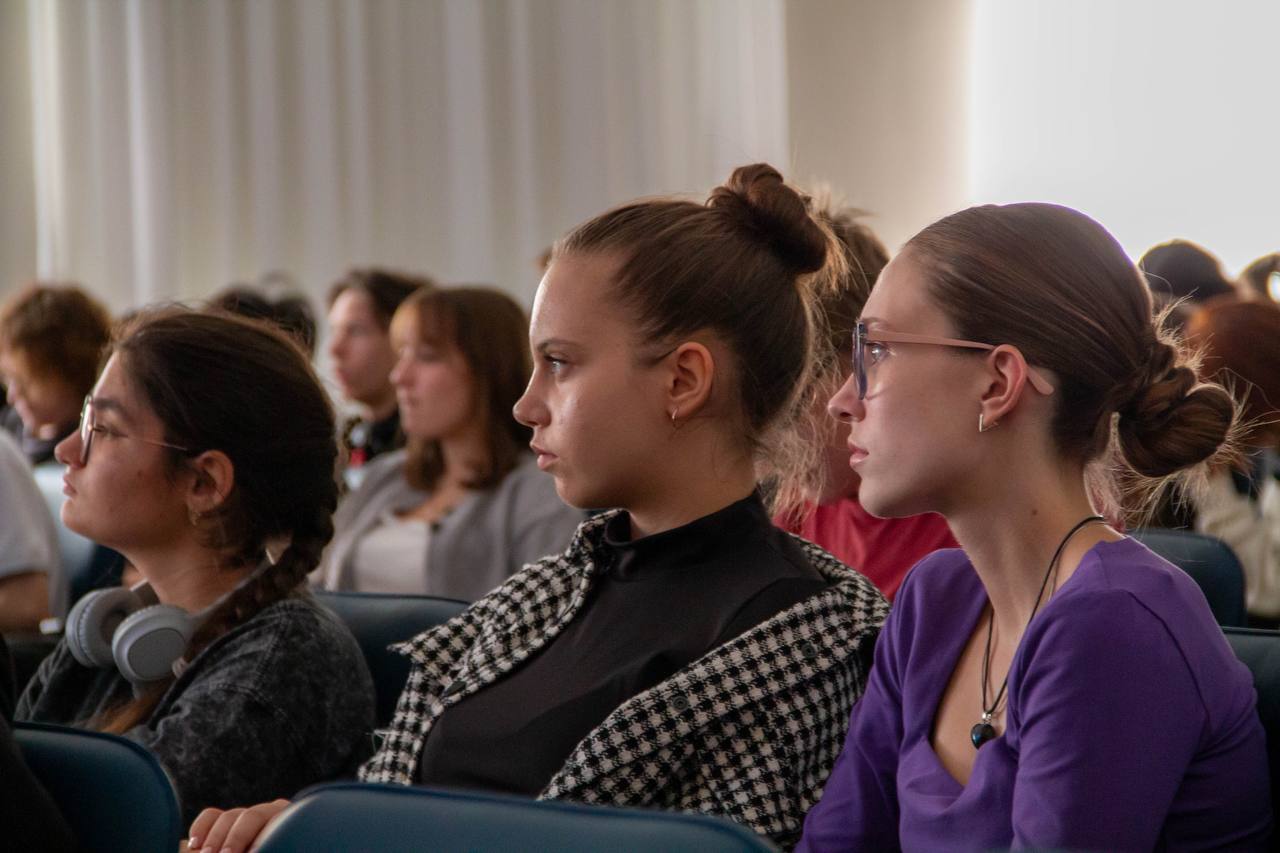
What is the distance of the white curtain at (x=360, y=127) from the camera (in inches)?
205

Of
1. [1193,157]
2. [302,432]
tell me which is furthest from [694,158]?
[302,432]

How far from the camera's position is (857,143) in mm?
5051

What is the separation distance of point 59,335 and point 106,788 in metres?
2.99

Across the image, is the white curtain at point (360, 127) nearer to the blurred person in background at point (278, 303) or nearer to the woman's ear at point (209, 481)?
the blurred person in background at point (278, 303)

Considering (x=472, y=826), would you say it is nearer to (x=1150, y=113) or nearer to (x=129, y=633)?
(x=129, y=633)

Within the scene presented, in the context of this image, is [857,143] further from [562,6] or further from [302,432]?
[302,432]

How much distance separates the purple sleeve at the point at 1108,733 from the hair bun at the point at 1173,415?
0.73 feet

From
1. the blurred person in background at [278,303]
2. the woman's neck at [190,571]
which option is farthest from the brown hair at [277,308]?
the woman's neck at [190,571]

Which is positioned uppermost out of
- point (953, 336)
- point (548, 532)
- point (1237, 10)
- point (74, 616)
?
point (1237, 10)

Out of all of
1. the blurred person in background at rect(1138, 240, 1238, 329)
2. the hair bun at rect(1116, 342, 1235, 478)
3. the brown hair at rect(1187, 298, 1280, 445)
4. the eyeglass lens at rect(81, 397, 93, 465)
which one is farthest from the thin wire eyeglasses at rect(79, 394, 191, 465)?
the blurred person in background at rect(1138, 240, 1238, 329)

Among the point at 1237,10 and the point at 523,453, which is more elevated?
the point at 1237,10

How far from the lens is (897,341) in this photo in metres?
1.31

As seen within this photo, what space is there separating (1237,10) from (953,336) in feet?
13.0

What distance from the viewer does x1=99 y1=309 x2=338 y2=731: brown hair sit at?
1.89 m
